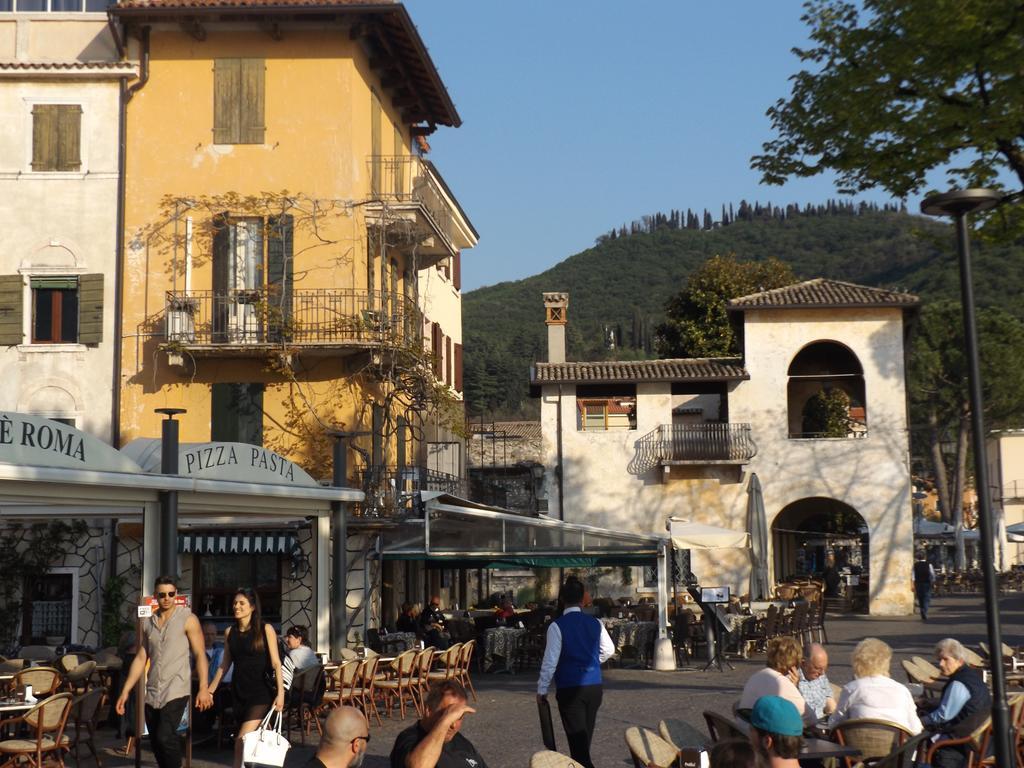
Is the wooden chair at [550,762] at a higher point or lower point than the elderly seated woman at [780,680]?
lower

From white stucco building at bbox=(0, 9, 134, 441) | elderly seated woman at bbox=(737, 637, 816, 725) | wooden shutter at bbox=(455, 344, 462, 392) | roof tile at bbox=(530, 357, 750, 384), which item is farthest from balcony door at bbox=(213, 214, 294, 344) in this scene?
elderly seated woman at bbox=(737, 637, 816, 725)

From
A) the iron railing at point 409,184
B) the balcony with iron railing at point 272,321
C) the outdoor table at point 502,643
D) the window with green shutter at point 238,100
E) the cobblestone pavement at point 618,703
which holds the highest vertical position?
the window with green shutter at point 238,100

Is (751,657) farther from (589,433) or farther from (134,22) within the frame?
(134,22)

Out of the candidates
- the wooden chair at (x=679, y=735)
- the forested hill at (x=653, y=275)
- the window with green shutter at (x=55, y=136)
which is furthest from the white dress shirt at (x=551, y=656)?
the forested hill at (x=653, y=275)

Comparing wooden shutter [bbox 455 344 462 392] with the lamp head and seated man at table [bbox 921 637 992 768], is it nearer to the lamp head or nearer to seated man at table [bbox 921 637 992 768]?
the lamp head

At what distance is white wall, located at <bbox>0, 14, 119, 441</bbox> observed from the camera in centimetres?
2592

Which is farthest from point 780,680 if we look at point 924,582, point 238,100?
point 924,582

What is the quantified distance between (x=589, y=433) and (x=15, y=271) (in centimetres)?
1558

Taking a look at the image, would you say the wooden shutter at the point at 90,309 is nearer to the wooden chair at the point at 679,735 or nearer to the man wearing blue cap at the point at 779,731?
the wooden chair at the point at 679,735

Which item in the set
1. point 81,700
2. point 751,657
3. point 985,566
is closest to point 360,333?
point 751,657

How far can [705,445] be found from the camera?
35312 mm

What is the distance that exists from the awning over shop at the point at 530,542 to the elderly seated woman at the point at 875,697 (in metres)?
12.7

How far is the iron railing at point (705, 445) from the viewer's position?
115ft

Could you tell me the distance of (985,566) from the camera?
9.27m
